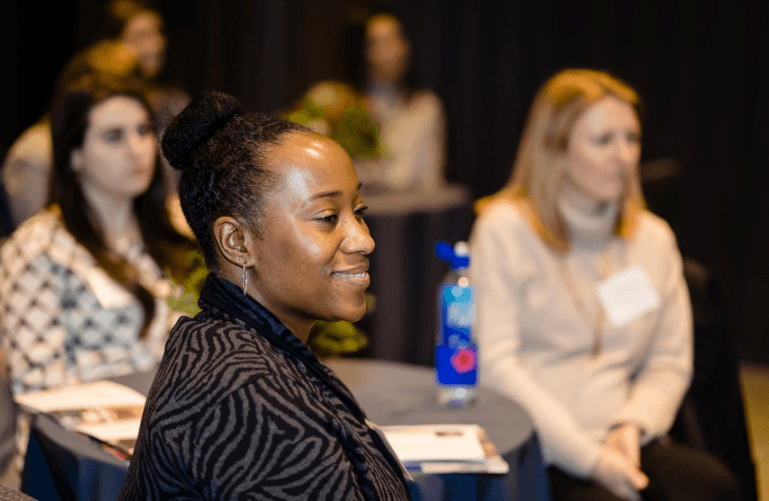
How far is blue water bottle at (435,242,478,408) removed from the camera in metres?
1.73

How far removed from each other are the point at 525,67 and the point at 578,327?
482 cm

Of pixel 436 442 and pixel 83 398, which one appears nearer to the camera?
pixel 436 442

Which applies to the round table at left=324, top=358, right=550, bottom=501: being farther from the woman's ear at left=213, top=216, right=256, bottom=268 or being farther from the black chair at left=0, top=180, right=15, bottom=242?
the black chair at left=0, top=180, right=15, bottom=242

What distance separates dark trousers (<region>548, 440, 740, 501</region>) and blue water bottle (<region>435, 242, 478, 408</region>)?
39cm

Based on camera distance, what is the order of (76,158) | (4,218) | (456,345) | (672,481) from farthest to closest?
(4,218) < (76,158) < (672,481) < (456,345)

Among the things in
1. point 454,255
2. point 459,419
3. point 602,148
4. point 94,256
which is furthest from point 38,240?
point 602,148

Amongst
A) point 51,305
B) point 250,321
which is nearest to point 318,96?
point 51,305

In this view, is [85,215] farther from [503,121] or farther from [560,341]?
[503,121]

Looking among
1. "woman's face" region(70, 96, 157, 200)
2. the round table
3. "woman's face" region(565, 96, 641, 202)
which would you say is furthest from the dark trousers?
"woman's face" region(70, 96, 157, 200)

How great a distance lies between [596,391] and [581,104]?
831mm

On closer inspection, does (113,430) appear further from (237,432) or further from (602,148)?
(602,148)

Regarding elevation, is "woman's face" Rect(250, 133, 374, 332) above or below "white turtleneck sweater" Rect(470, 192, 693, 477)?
above

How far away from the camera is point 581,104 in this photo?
2201 millimetres

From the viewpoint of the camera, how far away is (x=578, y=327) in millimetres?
2178
